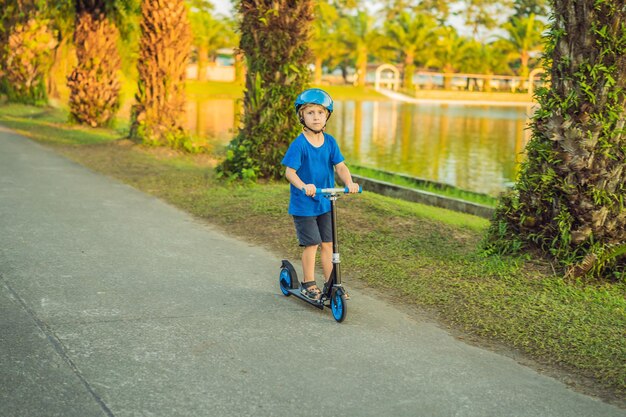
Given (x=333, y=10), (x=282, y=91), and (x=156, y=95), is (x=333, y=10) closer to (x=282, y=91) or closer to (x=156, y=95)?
(x=156, y=95)

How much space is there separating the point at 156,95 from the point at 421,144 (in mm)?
9262

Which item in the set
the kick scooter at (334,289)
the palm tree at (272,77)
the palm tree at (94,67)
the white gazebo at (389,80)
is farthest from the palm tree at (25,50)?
the white gazebo at (389,80)

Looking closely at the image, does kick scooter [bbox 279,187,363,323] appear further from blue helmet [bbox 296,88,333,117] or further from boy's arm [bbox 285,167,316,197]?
blue helmet [bbox 296,88,333,117]

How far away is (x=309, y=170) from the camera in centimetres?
594

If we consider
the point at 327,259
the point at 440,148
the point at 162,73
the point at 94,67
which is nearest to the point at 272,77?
the point at 162,73

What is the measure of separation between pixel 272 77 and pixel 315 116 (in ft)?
21.5

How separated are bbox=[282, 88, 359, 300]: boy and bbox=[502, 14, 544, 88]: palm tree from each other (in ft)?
224

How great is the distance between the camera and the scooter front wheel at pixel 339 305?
18.4 feet

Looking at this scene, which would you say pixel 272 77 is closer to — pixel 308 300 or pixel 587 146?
pixel 587 146

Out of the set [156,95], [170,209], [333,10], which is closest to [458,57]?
[333,10]

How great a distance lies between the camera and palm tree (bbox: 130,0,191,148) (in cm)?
1633

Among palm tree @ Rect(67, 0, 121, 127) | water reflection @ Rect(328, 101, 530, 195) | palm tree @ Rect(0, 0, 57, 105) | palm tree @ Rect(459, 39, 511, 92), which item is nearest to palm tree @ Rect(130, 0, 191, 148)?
water reflection @ Rect(328, 101, 530, 195)

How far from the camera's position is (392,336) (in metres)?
5.45

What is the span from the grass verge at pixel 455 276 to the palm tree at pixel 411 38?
206 ft
